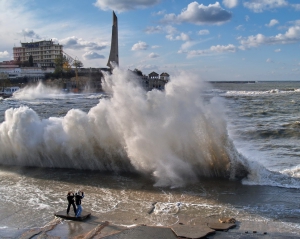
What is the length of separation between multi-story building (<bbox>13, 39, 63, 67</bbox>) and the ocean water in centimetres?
13454

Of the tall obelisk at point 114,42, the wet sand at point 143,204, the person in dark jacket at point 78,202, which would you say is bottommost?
the wet sand at point 143,204

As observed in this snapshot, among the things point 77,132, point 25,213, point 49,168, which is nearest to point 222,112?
point 77,132

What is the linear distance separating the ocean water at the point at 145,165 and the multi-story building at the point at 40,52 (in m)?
135

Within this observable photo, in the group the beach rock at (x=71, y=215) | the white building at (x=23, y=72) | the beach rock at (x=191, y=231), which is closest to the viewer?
the beach rock at (x=191, y=231)

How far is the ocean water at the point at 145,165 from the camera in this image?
419 inches

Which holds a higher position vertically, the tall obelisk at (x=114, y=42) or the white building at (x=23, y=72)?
the tall obelisk at (x=114, y=42)

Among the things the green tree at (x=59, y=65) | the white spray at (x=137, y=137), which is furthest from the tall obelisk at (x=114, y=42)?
the white spray at (x=137, y=137)

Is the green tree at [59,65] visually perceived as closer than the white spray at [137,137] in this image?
No

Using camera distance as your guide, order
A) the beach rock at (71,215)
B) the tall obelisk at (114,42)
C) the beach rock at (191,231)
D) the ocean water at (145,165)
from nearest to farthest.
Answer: the beach rock at (191,231) < the beach rock at (71,215) < the ocean water at (145,165) < the tall obelisk at (114,42)

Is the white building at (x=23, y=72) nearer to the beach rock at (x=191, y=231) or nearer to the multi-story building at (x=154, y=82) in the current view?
the multi-story building at (x=154, y=82)

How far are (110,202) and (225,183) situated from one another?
4.71 m

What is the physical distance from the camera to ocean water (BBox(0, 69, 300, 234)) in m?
10.6

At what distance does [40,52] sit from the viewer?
149m

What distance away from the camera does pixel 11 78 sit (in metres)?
120
